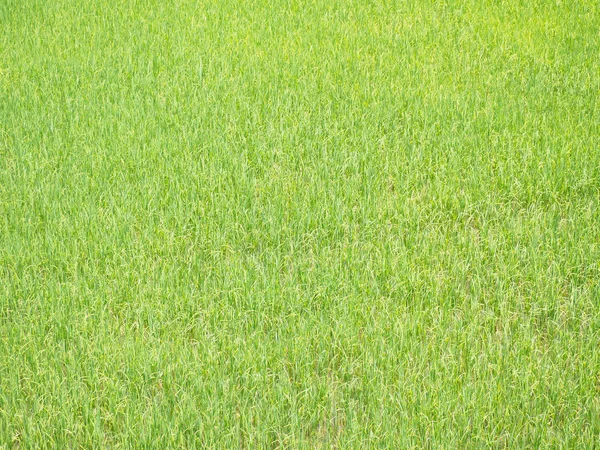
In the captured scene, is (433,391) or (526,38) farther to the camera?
(526,38)

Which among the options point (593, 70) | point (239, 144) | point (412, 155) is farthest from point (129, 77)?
point (593, 70)

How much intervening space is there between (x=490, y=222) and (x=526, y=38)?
290 centimetres

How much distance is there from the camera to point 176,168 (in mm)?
4664

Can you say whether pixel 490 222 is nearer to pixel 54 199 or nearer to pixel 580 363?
pixel 580 363

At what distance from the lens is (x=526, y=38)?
654 cm

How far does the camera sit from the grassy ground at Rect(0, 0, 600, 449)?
9.61 feet

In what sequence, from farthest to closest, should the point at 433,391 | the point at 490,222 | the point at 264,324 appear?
1. the point at 490,222
2. the point at 264,324
3. the point at 433,391

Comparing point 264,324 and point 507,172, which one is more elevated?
point 507,172

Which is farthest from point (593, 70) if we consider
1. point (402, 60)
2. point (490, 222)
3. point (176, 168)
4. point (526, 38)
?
point (176, 168)

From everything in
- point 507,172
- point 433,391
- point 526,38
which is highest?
point 526,38

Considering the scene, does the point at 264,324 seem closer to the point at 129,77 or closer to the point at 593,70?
the point at 129,77

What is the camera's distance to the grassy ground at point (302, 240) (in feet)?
9.61

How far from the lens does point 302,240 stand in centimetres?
397

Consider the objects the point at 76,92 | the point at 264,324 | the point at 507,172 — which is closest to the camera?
the point at 264,324
